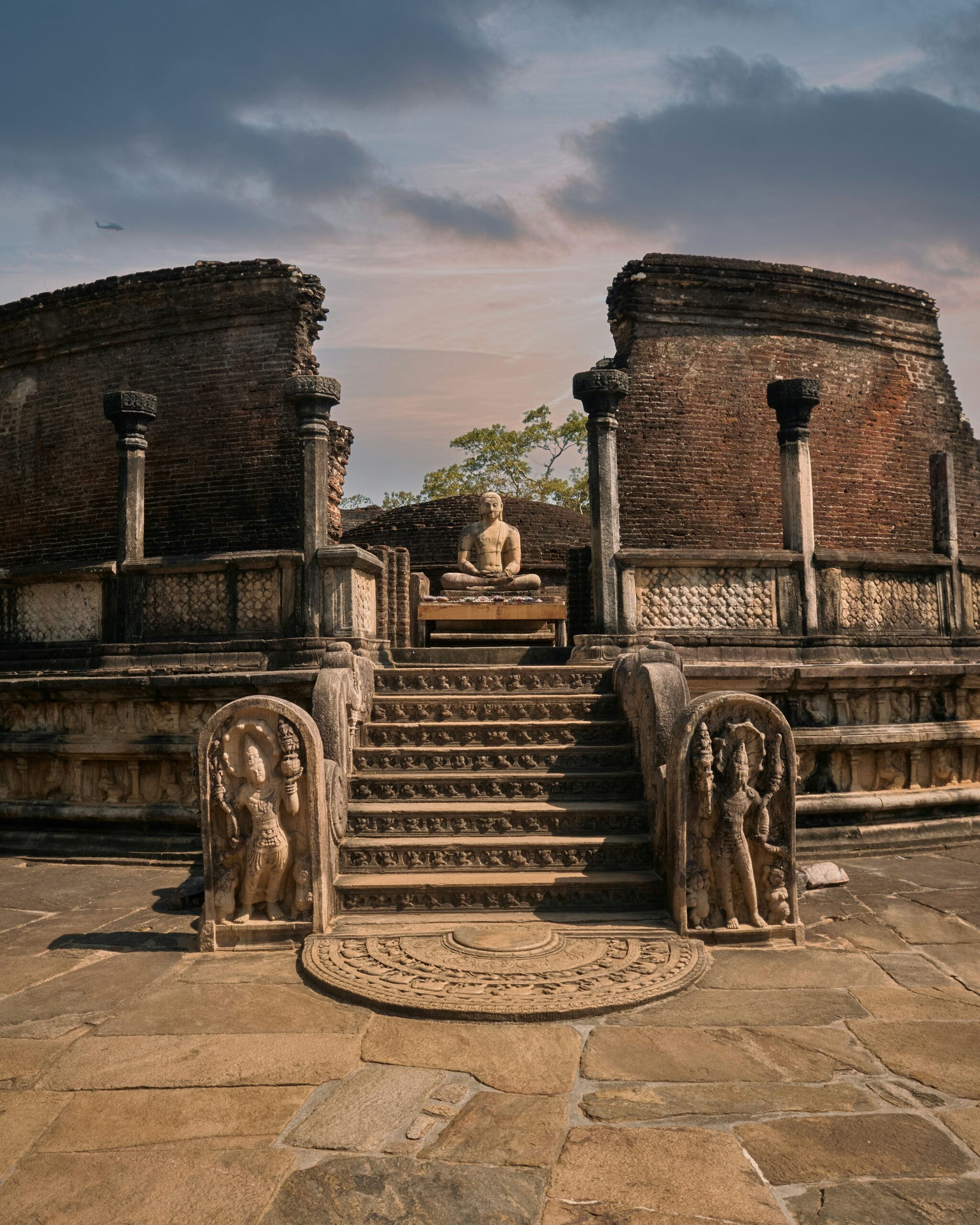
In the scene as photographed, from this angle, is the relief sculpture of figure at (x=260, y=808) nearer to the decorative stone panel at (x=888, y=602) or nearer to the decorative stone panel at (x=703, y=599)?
the decorative stone panel at (x=703, y=599)

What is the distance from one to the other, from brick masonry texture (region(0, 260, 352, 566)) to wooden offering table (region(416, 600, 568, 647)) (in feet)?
10.9

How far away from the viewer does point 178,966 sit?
171 inches

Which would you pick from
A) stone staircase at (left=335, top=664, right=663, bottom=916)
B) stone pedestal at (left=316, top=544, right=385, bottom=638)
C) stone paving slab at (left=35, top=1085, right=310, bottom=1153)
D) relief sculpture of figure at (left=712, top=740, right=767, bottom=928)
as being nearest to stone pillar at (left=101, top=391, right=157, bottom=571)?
stone pedestal at (left=316, top=544, right=385, bottom=638)

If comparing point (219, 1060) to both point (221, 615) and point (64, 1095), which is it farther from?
point (221, 615)

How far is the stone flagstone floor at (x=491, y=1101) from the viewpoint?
7.90ft

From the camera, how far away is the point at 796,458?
842 cm

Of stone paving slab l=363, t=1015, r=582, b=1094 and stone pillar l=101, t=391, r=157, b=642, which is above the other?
stone pillar l=101, t=391, r=157, b=642

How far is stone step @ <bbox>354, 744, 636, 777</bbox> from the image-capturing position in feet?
19.0

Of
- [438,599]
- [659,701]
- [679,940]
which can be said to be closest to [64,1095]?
[679,940]

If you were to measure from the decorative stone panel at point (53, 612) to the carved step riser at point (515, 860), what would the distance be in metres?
4.48

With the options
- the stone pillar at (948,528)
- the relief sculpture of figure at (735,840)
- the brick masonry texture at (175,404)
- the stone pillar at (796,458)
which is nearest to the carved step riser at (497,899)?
the relief sculpture of figure at (735,840)

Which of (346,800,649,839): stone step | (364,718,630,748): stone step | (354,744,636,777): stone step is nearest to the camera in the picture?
(346,800,649,839): stone step

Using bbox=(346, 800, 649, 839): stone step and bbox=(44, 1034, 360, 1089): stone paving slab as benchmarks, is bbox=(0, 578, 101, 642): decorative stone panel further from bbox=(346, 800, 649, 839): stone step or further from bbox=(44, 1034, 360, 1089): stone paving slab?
bbox=(44, 1034, 360, 1089): stone paving slab

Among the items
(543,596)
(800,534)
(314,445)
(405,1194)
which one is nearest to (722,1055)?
(405,1194)
